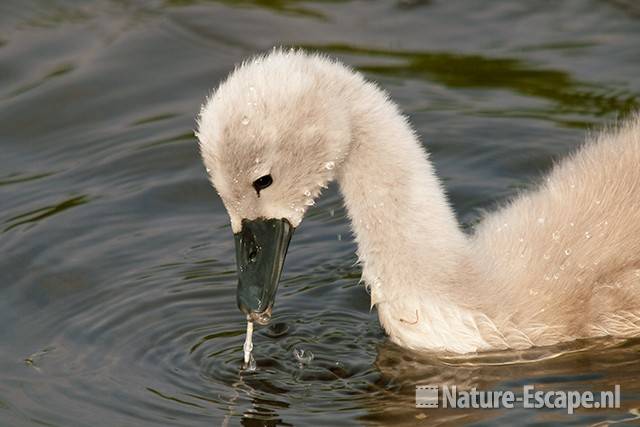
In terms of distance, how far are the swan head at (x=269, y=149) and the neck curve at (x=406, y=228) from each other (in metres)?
0.14

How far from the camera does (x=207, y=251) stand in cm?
835

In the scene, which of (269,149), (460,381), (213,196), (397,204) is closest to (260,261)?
(269,149)

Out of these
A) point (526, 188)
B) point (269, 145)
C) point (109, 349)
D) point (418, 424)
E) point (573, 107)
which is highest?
point (573, 107)

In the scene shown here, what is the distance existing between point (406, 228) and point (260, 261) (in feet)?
2.27

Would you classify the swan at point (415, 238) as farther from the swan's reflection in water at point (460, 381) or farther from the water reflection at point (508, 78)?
the water reflection at point (508, 78)

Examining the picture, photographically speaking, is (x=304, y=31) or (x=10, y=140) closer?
(x=10, y=140)

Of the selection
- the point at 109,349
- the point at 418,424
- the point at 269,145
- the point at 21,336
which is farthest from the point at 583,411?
the point at 21,336

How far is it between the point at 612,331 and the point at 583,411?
2.33 ft

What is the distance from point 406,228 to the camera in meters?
6.98

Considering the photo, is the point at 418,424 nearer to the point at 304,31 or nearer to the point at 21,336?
the point at 21,336

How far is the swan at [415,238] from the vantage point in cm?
671

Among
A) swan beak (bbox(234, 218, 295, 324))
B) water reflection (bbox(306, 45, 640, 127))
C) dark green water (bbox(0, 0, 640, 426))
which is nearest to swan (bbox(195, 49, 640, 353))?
swan beak (bbox(234, 218, 295, 324))

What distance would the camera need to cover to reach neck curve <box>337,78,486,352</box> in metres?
6.93

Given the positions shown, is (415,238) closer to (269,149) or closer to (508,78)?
(269,149)
